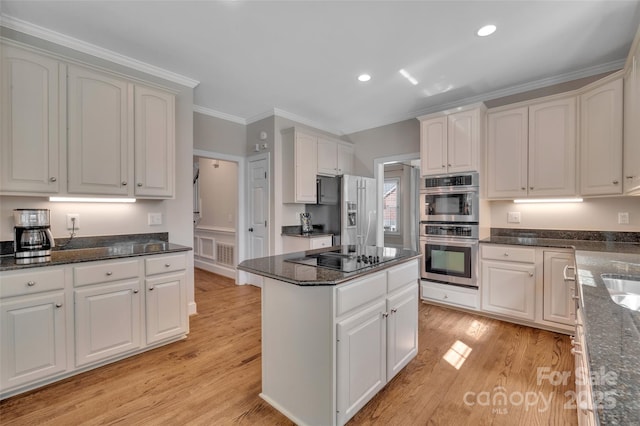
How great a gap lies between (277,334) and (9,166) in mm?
2374

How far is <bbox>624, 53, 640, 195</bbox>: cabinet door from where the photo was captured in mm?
2201

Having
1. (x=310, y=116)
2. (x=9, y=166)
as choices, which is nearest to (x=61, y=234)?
(x=9, y=166)

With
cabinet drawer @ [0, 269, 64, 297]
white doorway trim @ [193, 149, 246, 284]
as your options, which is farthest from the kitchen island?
white doorway trim @ [193, 149, 246, 284]

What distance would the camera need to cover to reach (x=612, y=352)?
29.6 inches

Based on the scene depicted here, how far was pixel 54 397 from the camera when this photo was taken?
75.9 inches

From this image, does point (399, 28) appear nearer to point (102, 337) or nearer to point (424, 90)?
point (424, 90)

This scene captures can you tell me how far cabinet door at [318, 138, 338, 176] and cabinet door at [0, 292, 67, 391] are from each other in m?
3.44

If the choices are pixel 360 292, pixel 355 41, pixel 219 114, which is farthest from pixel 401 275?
pixel 219 114

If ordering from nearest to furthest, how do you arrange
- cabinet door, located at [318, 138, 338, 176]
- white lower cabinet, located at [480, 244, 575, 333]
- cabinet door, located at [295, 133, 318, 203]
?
white lower cabinet, located at [480, 244, 575, 333]
cabinet door, located at [295, 133, 318, 203]
cabinet door, located at [318, 138, 338, 176]

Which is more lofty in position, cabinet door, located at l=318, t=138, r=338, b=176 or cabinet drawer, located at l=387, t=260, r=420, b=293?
cabinet door, located at l=318, t=138, r=338, b=176

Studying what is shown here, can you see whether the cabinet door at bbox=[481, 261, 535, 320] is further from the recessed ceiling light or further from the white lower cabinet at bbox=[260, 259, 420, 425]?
the recessed ceiling light

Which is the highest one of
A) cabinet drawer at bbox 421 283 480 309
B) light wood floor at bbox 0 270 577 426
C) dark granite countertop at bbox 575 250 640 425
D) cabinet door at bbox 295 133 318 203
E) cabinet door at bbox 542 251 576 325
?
cabinet door at bbox 295 133 318 203

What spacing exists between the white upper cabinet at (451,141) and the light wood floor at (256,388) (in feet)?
6.39

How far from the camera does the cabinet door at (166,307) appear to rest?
2482 millimetres
